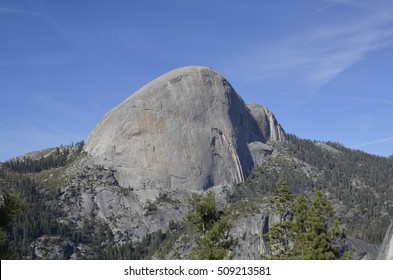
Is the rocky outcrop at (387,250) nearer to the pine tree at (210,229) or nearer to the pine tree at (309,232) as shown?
the pine tree at (309,232)

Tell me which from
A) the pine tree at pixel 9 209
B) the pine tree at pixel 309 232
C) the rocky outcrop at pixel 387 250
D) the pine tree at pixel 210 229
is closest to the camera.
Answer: the pine tree at pixel 9 209

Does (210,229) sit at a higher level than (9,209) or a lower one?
higher

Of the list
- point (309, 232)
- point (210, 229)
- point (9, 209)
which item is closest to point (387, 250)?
point (309, 232)

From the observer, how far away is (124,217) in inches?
7411

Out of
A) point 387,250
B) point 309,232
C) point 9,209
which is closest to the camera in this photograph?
point 9,209

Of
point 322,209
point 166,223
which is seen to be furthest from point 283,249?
point 166,223

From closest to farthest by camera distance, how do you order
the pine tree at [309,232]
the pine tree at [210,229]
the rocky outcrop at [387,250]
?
the rocky outcrop at [387,250] → the pine tree at [210,229] → the pine tree at [309,232]

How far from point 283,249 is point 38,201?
6272 inches

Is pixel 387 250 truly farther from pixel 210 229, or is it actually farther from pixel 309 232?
pixel 210 229

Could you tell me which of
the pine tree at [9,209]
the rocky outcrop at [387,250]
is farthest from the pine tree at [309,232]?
the pine tree at [9,209]

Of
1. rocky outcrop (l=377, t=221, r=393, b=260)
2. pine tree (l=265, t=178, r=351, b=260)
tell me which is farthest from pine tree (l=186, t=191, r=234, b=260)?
rocky outcrop (l=377, t=221, r=393, b=260)

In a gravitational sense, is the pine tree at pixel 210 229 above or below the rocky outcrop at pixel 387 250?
above
